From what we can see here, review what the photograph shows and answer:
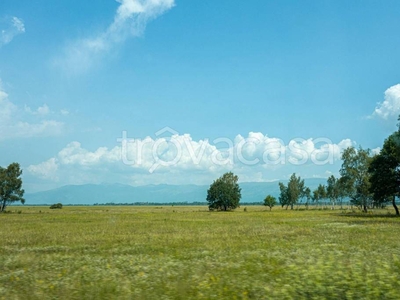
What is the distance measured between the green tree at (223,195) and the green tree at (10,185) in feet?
231

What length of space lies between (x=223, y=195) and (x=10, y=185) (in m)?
77.3

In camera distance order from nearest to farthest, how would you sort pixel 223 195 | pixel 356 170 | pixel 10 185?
pixel 356 170 → pixel 10 185 → pixel 223 195

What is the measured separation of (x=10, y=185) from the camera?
119062 mm

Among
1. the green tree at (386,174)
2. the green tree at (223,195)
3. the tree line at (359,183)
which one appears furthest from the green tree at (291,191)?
→ the green tree at (386,174)

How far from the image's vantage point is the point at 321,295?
8906 mm

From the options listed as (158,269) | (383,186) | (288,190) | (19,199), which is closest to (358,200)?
(383,186)

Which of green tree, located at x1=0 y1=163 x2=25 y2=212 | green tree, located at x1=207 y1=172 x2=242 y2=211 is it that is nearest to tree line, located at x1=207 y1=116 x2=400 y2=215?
green tree, located at x1=207 y1=172 x2=242 y2=211

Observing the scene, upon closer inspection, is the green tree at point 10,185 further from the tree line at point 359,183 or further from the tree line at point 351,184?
the tree line at point 359,183

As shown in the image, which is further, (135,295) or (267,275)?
(267,275)

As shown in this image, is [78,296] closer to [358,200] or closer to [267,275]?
[267,275]

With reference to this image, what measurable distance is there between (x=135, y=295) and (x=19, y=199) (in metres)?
125

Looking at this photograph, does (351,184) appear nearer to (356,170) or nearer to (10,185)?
(356,170)

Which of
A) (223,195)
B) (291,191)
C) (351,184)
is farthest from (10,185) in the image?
(291,191)

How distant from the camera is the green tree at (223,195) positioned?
500ft
